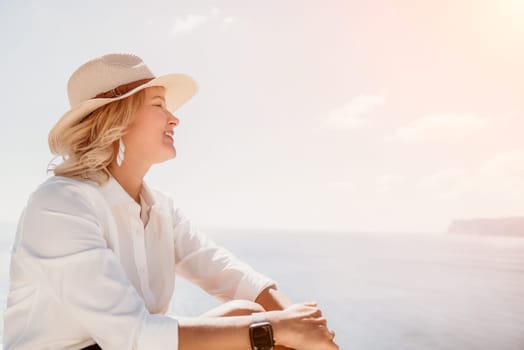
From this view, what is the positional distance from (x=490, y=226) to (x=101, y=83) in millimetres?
61686

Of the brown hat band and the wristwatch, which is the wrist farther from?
the brown hat band

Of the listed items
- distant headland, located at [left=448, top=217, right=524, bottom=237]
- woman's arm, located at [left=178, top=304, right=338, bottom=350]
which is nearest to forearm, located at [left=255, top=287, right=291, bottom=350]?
woman's arm, located at [left=178, top=304, right=338, bottom=350]

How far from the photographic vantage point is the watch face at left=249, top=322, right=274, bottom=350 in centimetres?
122

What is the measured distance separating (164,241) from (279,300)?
47 centimetres

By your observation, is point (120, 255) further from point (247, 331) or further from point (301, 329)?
point (301, 329)

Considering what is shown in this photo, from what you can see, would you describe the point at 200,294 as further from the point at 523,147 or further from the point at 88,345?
the point at 523,147

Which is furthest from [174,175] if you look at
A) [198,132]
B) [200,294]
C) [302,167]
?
[200,294]

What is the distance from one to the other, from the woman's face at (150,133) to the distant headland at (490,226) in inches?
2046

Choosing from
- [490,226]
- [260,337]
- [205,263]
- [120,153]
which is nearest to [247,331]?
[260,337]

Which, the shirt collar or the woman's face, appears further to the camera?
the woman's face

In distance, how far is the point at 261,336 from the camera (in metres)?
1.23

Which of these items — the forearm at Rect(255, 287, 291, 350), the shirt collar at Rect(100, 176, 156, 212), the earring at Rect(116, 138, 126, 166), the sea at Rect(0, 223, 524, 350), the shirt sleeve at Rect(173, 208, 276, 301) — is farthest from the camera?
the sea at Rect(0, 223, 524, 350)

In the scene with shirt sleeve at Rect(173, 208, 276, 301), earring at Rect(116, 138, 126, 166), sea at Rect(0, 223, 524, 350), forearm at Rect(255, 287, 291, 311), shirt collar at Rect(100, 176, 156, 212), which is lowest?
sea at Rect(0, 223, 524, 350)

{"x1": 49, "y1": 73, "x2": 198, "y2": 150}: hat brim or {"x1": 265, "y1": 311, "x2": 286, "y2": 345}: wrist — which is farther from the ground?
{"x1": 49, "y1": 73, "x2": 198, "y2": 150}: hat brim
